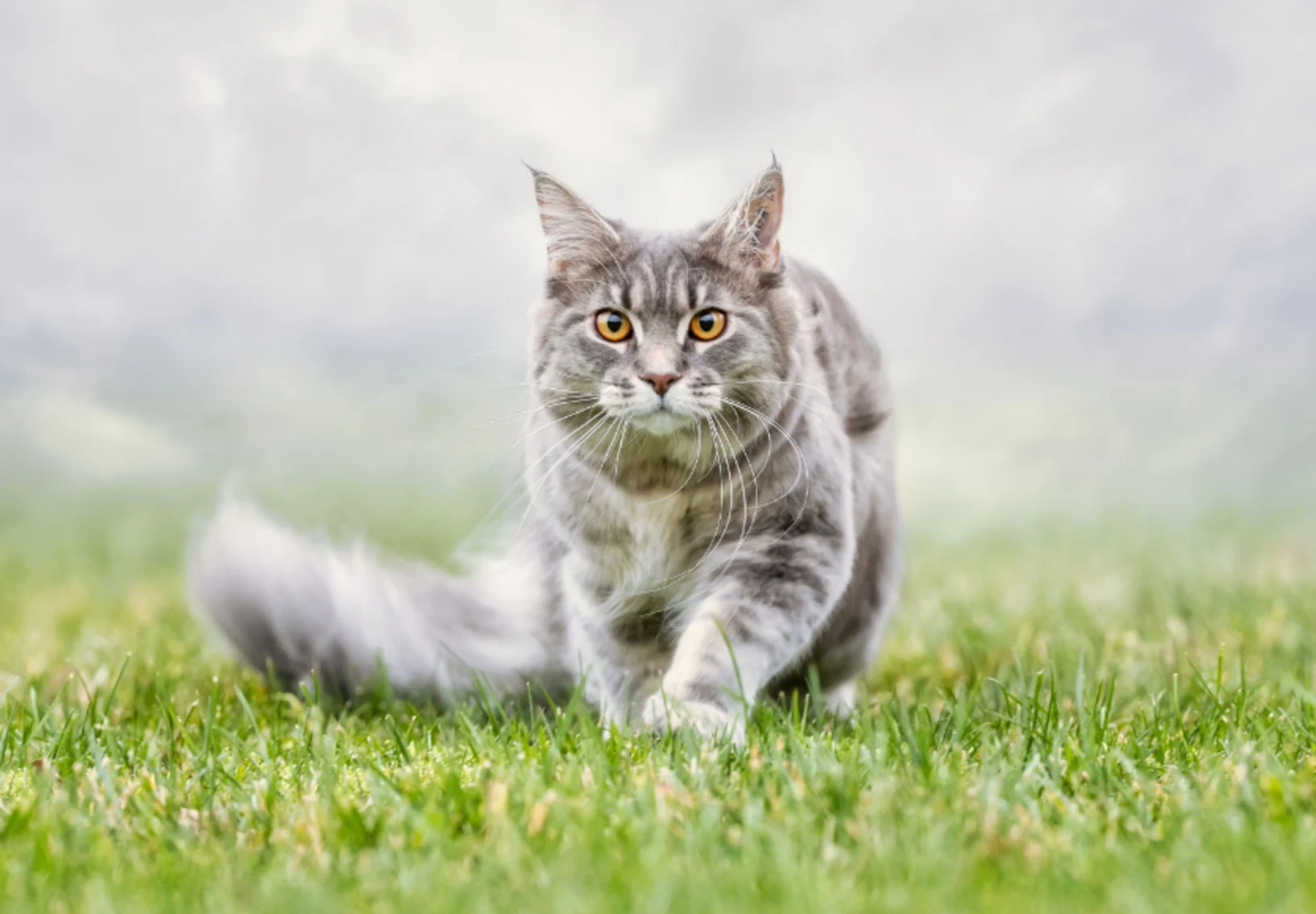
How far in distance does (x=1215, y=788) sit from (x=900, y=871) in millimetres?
728

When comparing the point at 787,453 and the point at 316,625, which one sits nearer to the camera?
the point at 787,453

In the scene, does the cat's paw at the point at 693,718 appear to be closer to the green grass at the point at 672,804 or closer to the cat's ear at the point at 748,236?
the green grass at the point at 672,804

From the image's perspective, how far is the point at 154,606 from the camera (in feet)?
18.2

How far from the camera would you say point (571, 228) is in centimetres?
305

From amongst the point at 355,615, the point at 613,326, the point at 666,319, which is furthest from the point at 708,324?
the point at 355,615

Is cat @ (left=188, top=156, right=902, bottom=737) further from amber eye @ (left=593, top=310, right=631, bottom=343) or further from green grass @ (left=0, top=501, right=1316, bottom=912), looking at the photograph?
green grass @ (left=0, top=501, right=1316, bottom=912)

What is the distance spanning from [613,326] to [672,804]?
4.32 ft

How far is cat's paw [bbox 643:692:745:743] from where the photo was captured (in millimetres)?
2416

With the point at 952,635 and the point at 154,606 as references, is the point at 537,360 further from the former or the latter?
the point at 154,606

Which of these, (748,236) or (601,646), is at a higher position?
(748,236)

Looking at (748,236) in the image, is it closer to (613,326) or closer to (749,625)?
(613,326)

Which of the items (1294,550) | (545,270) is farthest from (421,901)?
(1294,550)

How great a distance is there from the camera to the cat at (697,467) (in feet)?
9.12

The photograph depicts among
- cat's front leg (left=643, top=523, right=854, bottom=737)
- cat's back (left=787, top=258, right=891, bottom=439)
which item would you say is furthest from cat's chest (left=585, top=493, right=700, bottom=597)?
cat's back (left=787, top=258, right=891, bottom=439)
